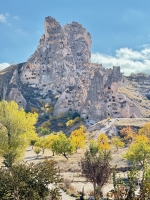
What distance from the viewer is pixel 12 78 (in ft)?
355

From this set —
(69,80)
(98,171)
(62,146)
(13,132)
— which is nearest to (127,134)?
(62,146)

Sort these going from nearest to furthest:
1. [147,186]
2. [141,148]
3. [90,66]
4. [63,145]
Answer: [147,186]
[141,148]
[63,145]
[90,66]

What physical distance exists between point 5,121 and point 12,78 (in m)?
89.7

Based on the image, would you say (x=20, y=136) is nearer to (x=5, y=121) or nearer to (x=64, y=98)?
(x=5, y=121)

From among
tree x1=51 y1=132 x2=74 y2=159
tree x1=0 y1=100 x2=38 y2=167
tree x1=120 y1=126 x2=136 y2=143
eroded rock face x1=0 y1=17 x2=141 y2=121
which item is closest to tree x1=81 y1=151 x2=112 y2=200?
tree x1=0 y1=100 x2=38 y2=167

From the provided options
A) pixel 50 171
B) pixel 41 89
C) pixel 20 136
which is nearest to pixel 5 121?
pixel 20 136

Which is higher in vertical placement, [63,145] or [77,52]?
[77,52]

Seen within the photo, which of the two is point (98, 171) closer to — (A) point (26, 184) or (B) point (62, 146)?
(A) point (26, 184)

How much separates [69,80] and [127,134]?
53073 mm

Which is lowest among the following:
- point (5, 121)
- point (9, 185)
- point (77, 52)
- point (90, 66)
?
point (9, 185)

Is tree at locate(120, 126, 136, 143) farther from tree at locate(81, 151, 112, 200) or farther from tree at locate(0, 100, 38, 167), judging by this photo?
tree at locate(0, 100, 38, 167)

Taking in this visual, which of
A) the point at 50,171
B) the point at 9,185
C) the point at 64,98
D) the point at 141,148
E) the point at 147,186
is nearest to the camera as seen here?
the point at 147,186

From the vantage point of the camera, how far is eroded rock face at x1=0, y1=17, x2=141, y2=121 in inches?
3150

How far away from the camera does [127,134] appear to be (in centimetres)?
5825
